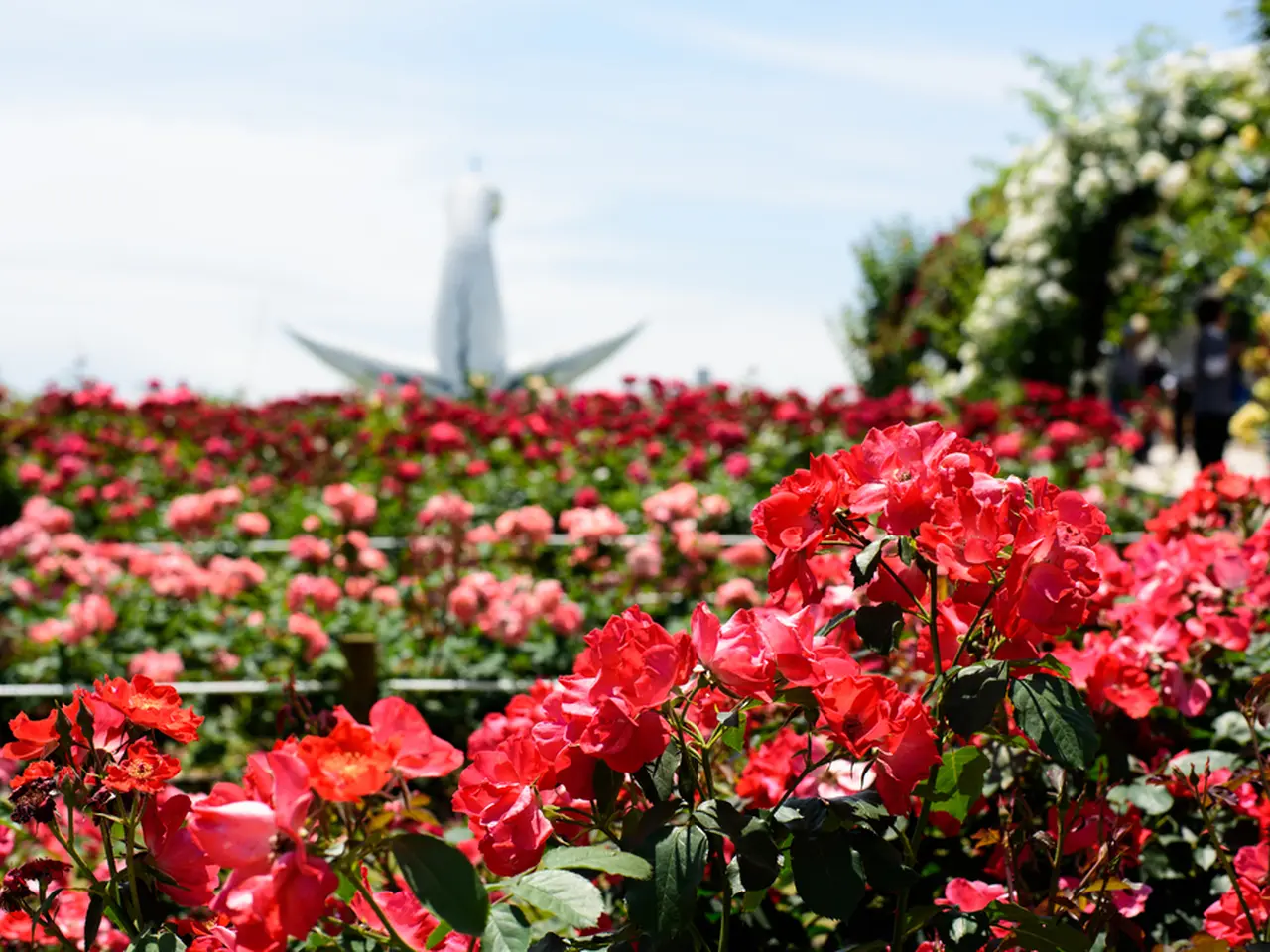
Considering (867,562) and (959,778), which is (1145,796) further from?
(867,562)

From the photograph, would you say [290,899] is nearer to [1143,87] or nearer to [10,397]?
[10,397]

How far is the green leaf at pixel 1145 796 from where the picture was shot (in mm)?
1361

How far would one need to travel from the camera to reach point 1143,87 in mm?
10688

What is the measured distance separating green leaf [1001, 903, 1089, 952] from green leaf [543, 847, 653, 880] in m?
0.31

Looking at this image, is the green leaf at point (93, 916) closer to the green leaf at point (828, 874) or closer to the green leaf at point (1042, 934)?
the green leaf at point (828, 874)

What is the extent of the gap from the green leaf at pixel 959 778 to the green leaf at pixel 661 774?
259mm

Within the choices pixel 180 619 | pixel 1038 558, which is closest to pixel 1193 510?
pixel 1038 558

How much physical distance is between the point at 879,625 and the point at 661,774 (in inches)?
9.5

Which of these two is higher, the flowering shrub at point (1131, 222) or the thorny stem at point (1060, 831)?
the flowering shrub at point (1131, 222)

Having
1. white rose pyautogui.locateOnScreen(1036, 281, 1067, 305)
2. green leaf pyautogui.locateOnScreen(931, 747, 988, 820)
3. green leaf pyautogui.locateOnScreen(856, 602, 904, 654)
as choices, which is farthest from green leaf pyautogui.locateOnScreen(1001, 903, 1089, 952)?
white rose pyautogui.locateOnScreen(1036, 281, 1067, 305)

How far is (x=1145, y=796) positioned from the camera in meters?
1.38

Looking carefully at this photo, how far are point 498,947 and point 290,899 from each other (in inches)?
5.7

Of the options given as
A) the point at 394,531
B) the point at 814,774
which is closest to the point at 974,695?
the point at 814,774

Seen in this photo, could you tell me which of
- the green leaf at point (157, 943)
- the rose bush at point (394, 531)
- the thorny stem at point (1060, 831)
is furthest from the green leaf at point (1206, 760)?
the rose bush at point (394, 531)
